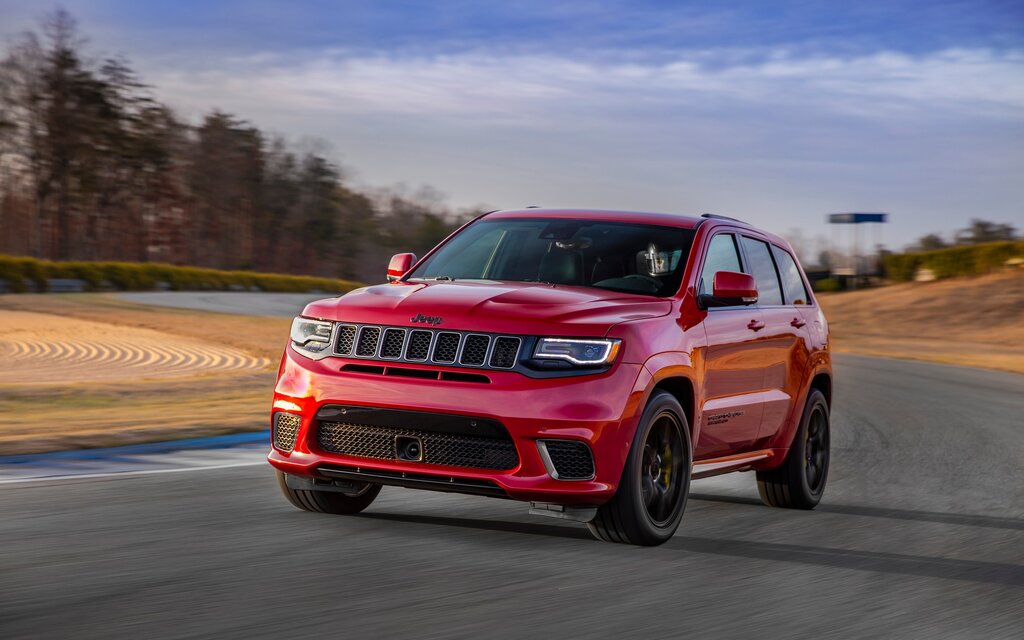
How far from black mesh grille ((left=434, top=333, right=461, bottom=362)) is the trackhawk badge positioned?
0.25 ft

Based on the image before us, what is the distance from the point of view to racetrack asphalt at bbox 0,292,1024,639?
16.8ft

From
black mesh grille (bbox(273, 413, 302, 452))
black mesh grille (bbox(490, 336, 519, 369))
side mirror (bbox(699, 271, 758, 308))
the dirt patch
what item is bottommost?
the dirt patch

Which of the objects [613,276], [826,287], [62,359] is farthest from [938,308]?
[613,276]

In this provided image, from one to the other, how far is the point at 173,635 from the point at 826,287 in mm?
70125

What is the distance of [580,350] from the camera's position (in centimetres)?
640

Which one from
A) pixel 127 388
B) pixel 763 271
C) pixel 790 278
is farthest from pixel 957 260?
pixel 763 271

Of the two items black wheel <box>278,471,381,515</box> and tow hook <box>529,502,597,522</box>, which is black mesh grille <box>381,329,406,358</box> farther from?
black wheel <box>278,471,381,515</box>

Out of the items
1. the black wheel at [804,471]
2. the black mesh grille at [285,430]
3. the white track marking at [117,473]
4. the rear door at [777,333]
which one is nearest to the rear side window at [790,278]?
the rear door at [777,333]

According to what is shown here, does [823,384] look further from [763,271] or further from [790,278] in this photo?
[763,271]

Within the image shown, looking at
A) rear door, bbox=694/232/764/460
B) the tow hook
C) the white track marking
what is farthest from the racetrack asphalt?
rear door, bbox=694/232/764/460

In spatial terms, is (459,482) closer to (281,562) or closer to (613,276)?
(281,562)

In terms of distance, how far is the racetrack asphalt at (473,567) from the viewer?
5109 millimetres

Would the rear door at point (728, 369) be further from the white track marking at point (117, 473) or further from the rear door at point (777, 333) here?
the white track marking at point (117, 473)

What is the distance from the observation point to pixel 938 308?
61.2 meters
